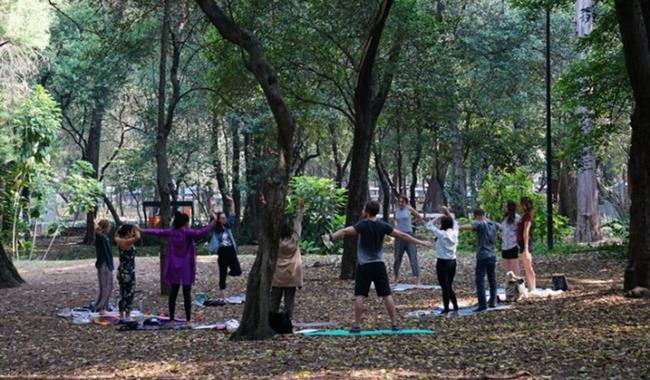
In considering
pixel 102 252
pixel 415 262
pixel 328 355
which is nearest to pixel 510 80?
pixel 415 262

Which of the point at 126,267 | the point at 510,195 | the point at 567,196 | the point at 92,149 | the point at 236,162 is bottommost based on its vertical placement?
the point at 126,267

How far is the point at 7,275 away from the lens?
1717 cm

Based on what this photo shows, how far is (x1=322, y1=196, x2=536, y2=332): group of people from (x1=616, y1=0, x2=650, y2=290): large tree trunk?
5.45 feet

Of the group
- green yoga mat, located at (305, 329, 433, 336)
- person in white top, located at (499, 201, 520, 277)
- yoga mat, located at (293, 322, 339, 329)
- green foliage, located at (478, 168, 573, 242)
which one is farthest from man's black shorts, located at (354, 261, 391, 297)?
green foliage, located at (478, 168, 573, 242)

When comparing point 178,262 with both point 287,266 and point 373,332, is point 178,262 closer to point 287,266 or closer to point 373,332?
point 287,266

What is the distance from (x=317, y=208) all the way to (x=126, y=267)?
49.0ft

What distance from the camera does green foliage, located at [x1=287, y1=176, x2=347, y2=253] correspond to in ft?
86.0

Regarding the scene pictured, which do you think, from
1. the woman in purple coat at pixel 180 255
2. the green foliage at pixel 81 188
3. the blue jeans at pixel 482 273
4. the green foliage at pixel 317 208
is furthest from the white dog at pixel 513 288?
the green foliage at pixel 81 188

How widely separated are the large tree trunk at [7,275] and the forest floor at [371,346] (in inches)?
99.3

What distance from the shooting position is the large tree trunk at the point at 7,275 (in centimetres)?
1701

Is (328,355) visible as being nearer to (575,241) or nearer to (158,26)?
(158,26)

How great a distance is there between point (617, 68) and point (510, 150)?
20.9m

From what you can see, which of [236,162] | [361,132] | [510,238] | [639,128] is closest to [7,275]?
[361,132]

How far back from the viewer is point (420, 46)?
55.6ft
